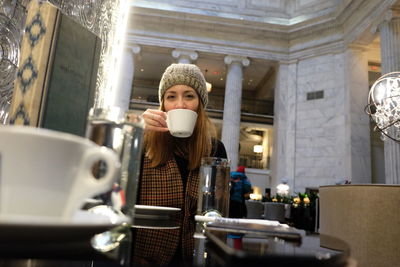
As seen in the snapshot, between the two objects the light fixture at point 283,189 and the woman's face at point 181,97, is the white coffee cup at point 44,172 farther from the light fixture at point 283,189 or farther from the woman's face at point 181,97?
the light fixture at point 283,189

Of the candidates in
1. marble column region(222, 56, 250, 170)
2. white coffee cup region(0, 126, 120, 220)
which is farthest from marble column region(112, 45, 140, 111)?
white coffee cup region(0, 126, 120, 220)

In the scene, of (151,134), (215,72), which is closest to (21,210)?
(151,134)

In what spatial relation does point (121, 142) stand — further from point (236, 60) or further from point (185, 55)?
point (236, 60)

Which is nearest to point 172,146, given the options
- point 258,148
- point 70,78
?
point 70,78

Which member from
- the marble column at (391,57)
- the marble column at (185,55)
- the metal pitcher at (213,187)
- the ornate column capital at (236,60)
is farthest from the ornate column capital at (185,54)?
the metal pitcher at (213,187)

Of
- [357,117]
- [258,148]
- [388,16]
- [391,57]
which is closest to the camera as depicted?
[391,57]

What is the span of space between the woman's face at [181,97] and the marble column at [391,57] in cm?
870

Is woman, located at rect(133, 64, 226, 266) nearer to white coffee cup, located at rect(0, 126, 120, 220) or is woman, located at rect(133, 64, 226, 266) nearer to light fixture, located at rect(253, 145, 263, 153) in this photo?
white coffee cup, located at rect(0, 126, 120, 220)

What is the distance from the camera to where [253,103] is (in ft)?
59.8

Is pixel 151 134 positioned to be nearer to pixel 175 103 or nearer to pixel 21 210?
pixel 175 103

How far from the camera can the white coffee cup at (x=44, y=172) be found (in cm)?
35

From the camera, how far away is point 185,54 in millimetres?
13625

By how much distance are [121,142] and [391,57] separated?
10.7m

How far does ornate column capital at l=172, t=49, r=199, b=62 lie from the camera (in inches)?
535
